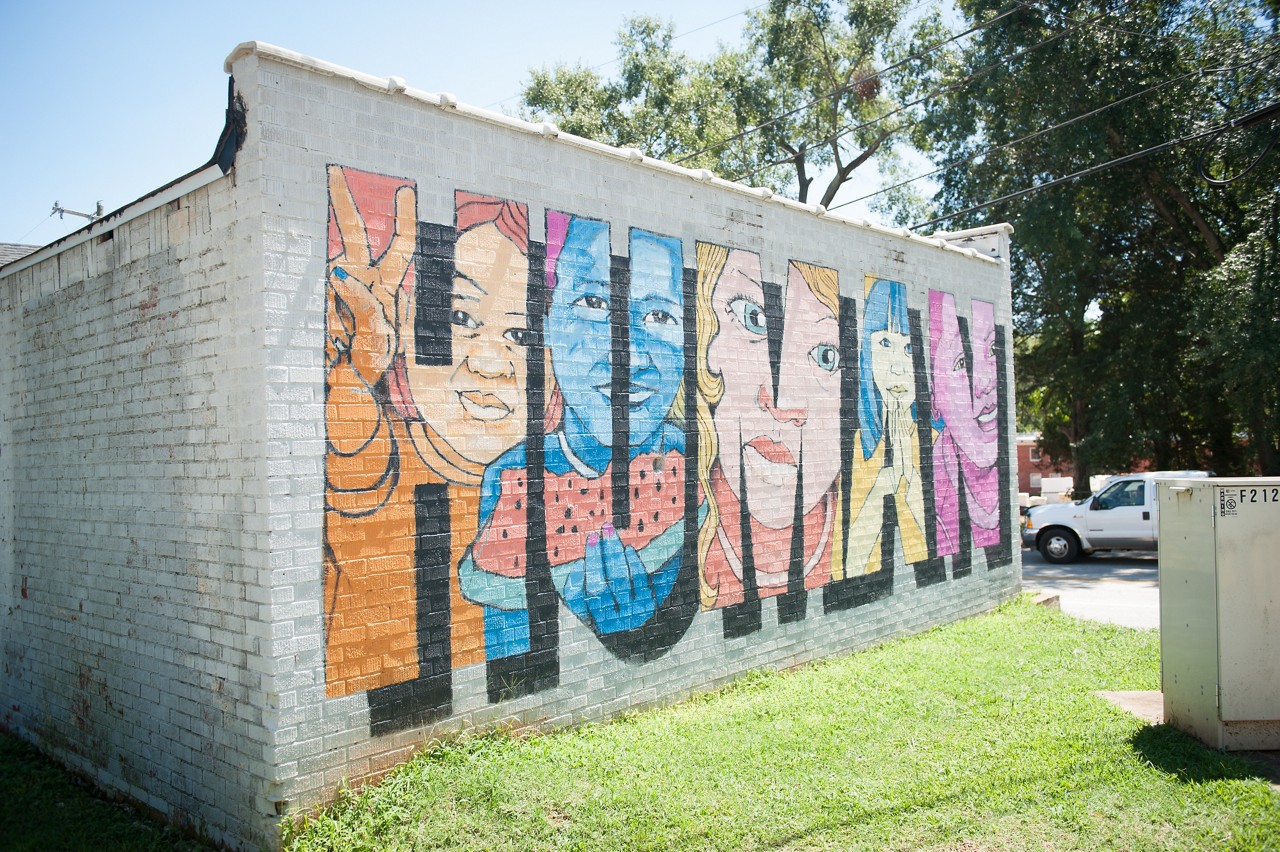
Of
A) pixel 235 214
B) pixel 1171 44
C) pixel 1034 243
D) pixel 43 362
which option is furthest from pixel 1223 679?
pixel 1171 44

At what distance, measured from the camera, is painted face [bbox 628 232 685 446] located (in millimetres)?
6898

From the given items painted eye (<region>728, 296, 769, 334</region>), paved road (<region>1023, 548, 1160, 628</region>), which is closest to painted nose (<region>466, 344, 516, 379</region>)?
painted eye (<region>728, 296, 769, 334</region>)

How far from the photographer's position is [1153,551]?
17.9 metres

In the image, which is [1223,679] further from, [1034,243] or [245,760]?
[1034,243]

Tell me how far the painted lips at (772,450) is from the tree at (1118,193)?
1174cm

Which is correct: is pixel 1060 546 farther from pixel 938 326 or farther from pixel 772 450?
pixel 772 450

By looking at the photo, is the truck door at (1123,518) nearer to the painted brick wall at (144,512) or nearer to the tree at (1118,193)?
the tree at (1118,193)

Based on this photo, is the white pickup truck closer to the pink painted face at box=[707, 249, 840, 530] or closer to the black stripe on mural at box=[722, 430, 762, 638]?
the pink painted face at box=[707, 249, 840, 530]

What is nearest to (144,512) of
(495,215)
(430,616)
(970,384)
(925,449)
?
(430,616)

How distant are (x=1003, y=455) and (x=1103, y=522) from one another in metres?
7.66

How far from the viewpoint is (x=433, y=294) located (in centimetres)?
560

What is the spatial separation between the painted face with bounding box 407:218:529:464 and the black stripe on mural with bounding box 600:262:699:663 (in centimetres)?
172

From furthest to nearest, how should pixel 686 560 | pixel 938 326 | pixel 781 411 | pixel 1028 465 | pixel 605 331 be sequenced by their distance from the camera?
pixel 1028 465 < pixel 938 326 < pixel 781 411 < pixel 686 560 < pixel 605 331

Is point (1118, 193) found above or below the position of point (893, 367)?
above
